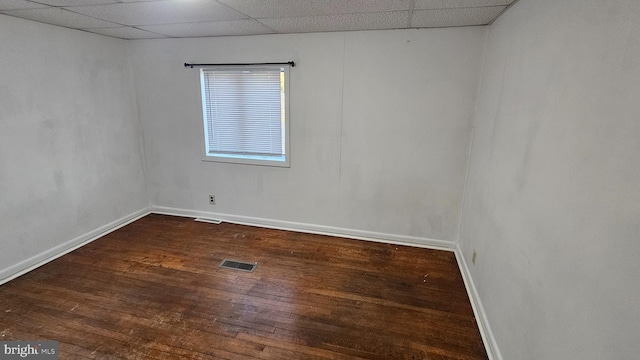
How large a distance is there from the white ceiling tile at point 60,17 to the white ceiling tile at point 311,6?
4.76ft

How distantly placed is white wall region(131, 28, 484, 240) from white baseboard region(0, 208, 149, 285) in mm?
941

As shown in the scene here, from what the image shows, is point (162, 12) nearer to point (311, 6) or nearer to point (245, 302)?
point (311, 6)

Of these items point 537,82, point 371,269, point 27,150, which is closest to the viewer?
point 537,82

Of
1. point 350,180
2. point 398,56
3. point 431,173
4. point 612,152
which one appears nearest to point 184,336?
point 350,180

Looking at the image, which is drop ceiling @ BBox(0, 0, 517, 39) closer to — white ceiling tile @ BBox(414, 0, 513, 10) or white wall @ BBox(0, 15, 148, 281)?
white ceiling tile @ BBox(414, 0, 513, 10)

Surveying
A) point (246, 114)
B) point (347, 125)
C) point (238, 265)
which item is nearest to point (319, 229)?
point (238, 265)

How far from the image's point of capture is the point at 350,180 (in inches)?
137

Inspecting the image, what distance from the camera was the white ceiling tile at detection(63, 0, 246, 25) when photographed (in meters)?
2.21

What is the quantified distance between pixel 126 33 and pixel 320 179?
2704 mm

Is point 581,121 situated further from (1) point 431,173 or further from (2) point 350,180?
(2) point 350,180

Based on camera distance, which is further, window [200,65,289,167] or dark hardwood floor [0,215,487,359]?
window [200,65,289,167]

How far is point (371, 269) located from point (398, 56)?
216 centimetres

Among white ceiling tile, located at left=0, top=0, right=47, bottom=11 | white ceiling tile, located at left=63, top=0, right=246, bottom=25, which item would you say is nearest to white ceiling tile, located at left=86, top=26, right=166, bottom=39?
white ceiling tile, located at left=63, top=0, right=246, bottom=25

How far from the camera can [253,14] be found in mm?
2480
